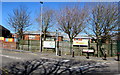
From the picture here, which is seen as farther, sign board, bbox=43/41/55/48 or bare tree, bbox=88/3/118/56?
sign board, bbox=43/41/55/48

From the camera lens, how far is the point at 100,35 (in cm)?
1429

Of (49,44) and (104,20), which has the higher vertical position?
(104,20)

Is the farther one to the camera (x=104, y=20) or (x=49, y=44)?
(x=49, y=44)

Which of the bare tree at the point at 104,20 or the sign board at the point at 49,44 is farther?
the sign board at the point at 49,44

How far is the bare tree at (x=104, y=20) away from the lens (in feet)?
43.5

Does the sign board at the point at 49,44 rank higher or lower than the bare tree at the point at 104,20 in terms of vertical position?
lower

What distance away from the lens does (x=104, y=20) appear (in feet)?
44.0

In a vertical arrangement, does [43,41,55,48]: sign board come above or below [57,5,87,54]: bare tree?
below

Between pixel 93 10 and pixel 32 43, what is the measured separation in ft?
38.2

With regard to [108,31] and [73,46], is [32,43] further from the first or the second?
[108,31]

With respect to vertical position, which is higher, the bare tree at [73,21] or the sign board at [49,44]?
the bare tree at [73,21]

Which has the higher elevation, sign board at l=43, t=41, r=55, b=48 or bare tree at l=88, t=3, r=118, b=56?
bare tree at l=88, t=3, r=118, b=56

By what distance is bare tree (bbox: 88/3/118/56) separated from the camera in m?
13.3

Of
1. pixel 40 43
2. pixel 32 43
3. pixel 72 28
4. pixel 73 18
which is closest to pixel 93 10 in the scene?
pixel 73 18
